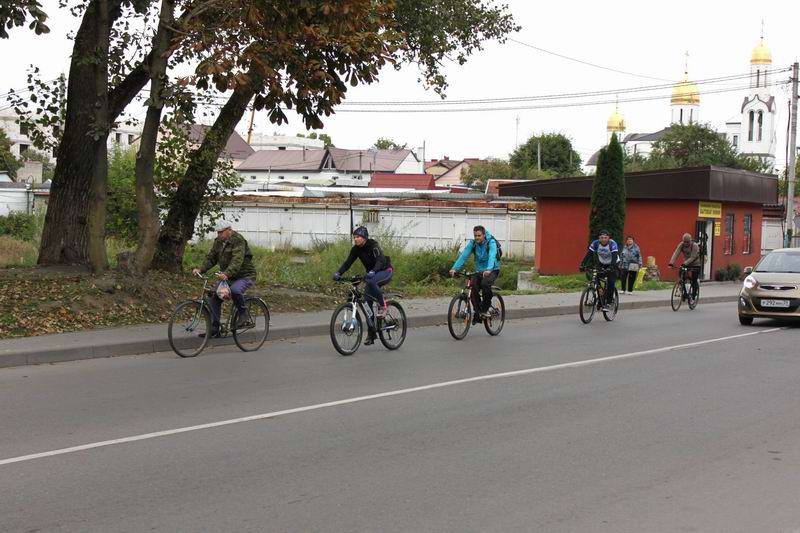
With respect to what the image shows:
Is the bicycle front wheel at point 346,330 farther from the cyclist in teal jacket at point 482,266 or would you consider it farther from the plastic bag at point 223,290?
the cyclist in teal jacket at point 482,266

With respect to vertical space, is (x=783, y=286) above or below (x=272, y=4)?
below

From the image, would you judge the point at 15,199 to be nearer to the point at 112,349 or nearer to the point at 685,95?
the point at 112,349

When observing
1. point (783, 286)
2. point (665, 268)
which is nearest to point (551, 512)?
point (783, 286)

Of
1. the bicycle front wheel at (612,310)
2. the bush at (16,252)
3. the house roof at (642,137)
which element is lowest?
the bicycle front wheel at (612,310)

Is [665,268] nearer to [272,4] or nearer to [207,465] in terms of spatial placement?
[272,4]

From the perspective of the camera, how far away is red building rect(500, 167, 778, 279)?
3119 centimetres

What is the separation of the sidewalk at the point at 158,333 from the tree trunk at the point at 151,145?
1778mm

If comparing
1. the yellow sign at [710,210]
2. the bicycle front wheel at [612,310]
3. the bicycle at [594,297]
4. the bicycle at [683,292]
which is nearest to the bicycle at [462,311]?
the bicycle at [594,297]

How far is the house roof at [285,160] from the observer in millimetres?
108750

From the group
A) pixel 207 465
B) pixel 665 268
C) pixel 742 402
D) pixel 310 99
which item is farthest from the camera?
pixel 665 268

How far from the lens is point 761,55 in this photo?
311 feet

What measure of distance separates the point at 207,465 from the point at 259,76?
7.80m

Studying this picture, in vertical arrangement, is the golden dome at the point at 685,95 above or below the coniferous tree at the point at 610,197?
above

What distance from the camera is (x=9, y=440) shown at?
6.96 m
